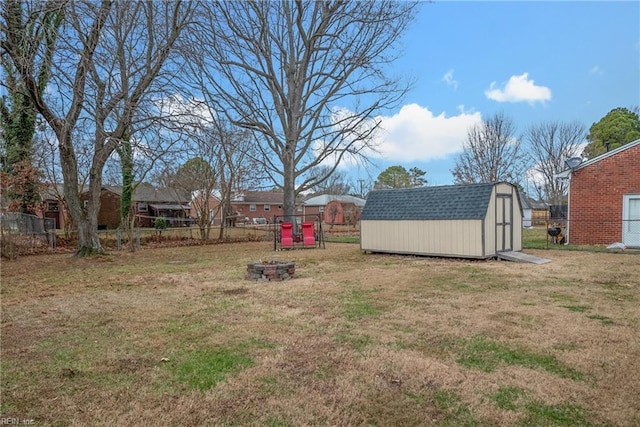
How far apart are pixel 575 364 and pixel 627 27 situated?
11.8 m

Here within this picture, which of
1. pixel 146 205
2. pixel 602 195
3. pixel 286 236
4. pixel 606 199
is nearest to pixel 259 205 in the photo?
pixel 146 205

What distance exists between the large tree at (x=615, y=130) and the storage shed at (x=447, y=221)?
2536cm

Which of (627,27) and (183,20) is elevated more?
(183,20)

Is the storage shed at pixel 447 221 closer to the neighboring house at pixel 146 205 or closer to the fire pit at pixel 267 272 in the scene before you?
the fire pit at pixel 267 272

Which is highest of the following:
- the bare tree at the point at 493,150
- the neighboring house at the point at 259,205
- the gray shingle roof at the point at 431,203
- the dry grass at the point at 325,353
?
the bare tree at the point at 493,150

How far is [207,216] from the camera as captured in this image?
756 inches

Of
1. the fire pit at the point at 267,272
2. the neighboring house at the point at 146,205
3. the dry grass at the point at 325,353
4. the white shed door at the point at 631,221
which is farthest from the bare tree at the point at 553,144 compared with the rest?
the fire pit at the point at 267,272

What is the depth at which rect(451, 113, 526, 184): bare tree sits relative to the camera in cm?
2980

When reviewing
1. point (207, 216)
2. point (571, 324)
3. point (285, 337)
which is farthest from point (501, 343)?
point (207, 216)

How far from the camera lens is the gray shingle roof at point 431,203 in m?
10.8

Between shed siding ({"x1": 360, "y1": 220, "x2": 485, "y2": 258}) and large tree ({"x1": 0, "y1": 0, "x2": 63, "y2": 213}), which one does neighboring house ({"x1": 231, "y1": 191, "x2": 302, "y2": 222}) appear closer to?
large tree ({"x1": 0, "y1": 0, "x2": 63, "y2": 213})

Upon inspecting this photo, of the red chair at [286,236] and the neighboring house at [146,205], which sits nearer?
the red chair at [286,236]

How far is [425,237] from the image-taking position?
11.6 metres

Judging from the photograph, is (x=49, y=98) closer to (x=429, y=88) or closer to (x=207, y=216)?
(x=207, y=216)
